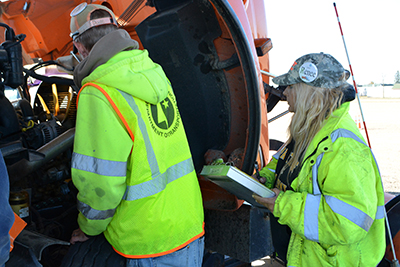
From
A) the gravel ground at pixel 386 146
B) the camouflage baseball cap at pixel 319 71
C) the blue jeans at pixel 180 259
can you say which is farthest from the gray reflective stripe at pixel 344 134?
the gravel ground at pixel 386 146

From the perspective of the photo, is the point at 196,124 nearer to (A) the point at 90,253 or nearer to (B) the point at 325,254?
(A) the point at 90,253

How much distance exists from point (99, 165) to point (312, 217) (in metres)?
0.90

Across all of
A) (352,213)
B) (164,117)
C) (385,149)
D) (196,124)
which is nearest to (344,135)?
(352,213)

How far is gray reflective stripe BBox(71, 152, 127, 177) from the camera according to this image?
4.54 feet

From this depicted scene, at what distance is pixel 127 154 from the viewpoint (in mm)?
1404

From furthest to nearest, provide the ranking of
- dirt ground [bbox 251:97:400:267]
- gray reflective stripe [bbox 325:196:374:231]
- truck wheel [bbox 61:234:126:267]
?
1. dirt ground [bbox 251:97:400:267]
2. truck wheel [bbox 61:234:126:267]
3. gray reflective stripe [bbox 325:196:374:231]

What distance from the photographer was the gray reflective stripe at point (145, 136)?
1.42 meters

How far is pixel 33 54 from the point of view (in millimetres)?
3881

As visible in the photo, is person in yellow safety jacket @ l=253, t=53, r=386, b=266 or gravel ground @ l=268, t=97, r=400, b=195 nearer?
person in yellow safety jacket @ l=253, t=53, r=386, b=266

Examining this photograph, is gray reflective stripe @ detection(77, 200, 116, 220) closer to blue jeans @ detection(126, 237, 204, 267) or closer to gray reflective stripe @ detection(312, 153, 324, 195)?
blue jeans @ detection(126, 237, 204, 267)

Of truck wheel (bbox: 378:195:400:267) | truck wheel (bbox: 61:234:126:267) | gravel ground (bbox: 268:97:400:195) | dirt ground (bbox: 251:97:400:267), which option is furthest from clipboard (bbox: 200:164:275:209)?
gravel ground (bbox: 268:97:400:195)

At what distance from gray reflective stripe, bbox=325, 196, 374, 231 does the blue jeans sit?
2.23 feet

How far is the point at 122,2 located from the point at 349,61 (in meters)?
1.80

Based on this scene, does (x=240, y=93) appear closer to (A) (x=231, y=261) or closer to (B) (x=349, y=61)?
(B) (x=349, y=61)
